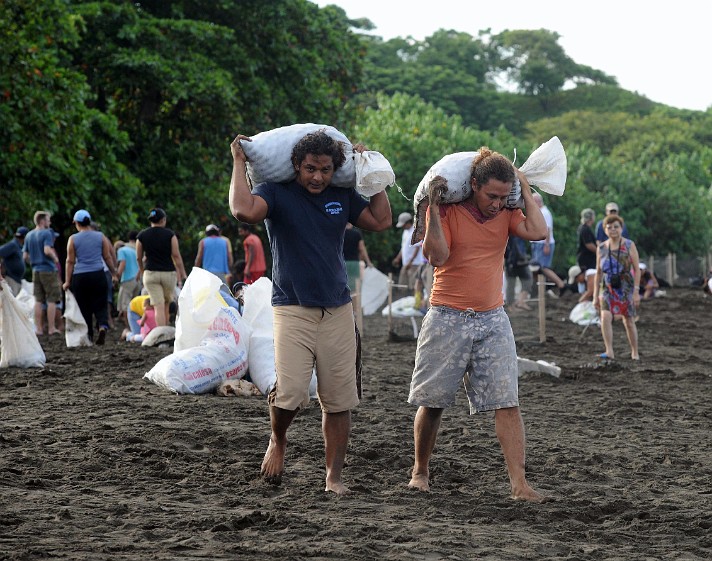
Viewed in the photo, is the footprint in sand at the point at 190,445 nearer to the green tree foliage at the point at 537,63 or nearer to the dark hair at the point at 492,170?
the dark hair at the point at 492,170

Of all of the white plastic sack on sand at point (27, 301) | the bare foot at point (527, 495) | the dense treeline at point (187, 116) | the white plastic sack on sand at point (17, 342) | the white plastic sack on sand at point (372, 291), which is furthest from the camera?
the white plastic sack on sand at point (372, 291)

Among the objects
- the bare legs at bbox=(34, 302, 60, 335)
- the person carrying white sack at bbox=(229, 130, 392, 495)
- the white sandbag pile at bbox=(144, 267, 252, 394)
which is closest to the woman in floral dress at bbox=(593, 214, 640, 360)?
the white sandbag pile at bbox=(144, 267, 252, 394)

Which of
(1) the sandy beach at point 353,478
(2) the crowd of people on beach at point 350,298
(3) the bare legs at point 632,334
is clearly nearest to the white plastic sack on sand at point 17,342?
(1) the sandy beach at point 353,478

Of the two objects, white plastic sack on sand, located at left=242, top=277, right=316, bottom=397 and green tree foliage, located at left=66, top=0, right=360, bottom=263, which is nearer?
white plastic sack on sand, located at left=242, top=277, right=316, bottom=397

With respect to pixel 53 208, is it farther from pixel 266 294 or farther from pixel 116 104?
pixel 266 294

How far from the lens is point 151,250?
1292cm

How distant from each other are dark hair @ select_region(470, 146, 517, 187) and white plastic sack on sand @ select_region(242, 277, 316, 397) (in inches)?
149

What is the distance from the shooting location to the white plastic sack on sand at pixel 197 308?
8.98 metres

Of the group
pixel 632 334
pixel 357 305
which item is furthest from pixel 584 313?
pixel 632 334

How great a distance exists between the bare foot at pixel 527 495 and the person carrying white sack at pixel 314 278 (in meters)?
0.78

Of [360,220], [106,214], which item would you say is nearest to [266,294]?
[360,220]

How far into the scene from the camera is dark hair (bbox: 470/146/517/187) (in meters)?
5.21

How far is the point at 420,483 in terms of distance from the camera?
18.0ft

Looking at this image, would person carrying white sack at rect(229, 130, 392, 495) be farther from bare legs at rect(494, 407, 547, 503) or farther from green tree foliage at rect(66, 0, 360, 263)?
green tree foliage at rect(66, 0, 360, 263)
